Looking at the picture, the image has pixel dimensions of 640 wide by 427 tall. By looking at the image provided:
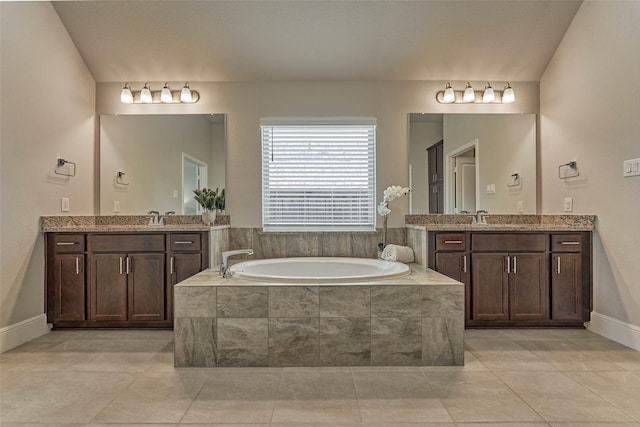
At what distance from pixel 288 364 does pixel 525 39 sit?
10.6 ft

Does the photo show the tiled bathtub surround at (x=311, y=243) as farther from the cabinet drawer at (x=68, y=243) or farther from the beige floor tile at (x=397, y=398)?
the beige floor tile at (x=397, y=398)

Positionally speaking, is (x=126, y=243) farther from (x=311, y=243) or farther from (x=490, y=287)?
(x=490, y=287)

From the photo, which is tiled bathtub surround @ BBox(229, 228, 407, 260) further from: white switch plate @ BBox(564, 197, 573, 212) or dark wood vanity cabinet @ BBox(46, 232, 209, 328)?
white switch plate @ BBox(564, 197, 573, 212)

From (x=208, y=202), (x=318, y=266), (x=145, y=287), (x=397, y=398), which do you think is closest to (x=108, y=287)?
(x=145, y=287)

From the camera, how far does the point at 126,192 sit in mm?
3430

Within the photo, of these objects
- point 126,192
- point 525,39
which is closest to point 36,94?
point 126,192

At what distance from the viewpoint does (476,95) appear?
344 cm

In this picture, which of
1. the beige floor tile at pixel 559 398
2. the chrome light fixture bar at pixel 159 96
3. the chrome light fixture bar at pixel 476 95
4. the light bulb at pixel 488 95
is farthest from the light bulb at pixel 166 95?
the beige floor tile at pixel 559 398

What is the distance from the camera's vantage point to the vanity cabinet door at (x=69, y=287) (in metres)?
2.84

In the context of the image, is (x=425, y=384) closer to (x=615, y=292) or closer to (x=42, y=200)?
(x=615, y=292)

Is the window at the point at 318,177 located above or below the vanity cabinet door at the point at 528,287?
above

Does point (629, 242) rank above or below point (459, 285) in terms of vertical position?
above

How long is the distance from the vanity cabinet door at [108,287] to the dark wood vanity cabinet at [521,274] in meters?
2.48

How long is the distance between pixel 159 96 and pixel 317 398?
3020 mm
